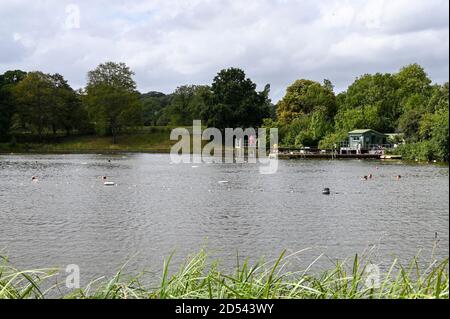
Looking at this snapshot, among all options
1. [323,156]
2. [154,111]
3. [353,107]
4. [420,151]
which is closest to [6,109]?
[154,111]

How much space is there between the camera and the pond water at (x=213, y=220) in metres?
16.3

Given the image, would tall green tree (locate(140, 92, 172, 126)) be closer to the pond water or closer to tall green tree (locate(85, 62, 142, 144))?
tall green tree (locate(85, 62, 142, 144))

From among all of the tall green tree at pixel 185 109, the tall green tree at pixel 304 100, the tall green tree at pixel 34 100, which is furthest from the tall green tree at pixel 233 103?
the tall green tree at pixel 34 100

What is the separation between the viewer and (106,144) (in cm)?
9819

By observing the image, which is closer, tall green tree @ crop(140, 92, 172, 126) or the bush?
the bush

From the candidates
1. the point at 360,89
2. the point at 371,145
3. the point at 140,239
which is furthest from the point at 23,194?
the point at 360,89

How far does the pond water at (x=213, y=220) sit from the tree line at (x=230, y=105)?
156ft

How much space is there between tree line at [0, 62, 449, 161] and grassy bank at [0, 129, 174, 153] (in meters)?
1.91

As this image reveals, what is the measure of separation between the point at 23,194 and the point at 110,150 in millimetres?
64239

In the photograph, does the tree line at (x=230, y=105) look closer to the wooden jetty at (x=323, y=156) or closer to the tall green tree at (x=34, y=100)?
the tall green tree at (x=34, y=100)

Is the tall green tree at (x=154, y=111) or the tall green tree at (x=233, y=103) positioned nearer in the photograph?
the tall green tree at (x=233, y=103)

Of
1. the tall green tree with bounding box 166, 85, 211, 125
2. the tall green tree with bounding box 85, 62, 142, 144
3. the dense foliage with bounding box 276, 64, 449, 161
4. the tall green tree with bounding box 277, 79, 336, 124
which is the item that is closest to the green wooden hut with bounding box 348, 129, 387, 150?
the dense foliage with bounding box 276, 64, 449, 161

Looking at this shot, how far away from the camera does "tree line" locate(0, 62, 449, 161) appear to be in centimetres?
8681
